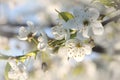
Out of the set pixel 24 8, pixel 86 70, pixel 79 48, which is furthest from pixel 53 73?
pixel 79 48

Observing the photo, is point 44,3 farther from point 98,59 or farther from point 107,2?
point 107,2

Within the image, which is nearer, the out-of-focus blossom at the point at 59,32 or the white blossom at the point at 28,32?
the out-of-focus blossom at the point at 59,32

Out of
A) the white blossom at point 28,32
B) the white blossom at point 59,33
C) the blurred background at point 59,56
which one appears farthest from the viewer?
the blurred background at point 59,56

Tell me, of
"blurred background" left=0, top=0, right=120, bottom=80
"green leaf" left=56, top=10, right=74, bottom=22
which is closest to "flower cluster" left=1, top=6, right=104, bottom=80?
"green leaf" left=56, top=10, right=74, bottom=22

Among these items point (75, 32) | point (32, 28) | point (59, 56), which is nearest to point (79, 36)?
point (75, 32)

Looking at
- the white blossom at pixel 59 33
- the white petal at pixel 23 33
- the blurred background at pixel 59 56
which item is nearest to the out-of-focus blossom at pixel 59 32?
the white blossom at pixel 59 33

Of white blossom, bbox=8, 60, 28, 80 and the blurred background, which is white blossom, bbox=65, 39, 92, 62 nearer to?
white blossom, bbox=8, 60, 28, 80

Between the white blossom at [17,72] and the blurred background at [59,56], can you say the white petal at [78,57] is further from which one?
the blurred background at [59,56]
